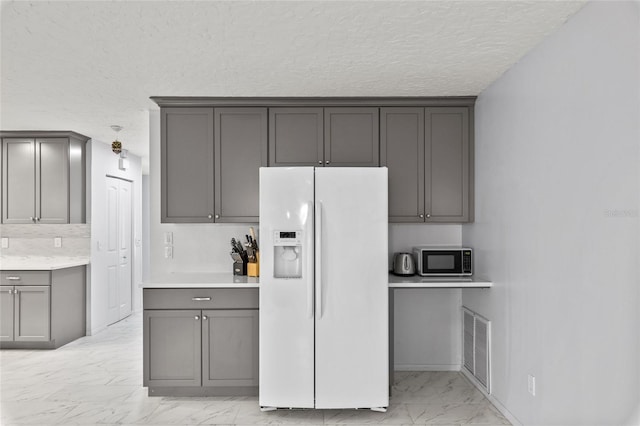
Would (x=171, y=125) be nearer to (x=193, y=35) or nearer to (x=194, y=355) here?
(x=193, y=35)

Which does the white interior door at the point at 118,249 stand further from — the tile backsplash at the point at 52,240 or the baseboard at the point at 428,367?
the baseboard at the point at 428,367

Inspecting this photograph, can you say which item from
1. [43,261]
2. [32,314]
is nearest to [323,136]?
[32,314]

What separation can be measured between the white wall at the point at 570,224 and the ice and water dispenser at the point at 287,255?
1.48 metres

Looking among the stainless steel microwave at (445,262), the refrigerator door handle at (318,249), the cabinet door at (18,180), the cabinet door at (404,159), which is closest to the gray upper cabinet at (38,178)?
the cabinet door at (18,180)

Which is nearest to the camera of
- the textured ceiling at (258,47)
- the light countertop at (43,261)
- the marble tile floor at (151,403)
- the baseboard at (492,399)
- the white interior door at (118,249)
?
the textured ceiling at (258,47)

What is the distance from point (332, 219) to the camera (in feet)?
10.5

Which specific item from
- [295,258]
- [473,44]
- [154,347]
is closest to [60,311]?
[154,347]

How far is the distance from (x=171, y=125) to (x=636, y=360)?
3532mm

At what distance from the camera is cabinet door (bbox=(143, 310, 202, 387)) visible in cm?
347

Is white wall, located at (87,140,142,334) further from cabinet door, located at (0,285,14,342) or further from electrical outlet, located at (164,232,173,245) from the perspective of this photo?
electrical outlet, located at (164,232,173,245)

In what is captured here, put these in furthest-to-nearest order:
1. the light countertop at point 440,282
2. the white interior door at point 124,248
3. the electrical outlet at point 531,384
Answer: the white interior door at point 124,248
the light countertop at point 440,282
the electrical outlet at point 531,384

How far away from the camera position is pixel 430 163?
384 cm

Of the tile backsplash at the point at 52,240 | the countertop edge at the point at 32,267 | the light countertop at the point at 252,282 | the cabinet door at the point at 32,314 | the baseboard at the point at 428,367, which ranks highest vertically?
the tile backsplash at the point at 52,240

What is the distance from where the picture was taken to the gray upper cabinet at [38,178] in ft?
17.2
